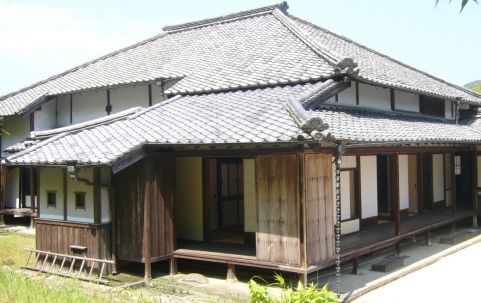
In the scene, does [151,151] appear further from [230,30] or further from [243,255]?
[230,30]

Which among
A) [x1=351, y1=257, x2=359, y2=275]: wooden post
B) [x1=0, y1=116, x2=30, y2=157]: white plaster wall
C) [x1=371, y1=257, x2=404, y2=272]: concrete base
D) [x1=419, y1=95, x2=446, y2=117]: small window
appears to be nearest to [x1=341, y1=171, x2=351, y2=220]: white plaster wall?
[x1=371, y1=257, x2=404, y2=272]: concrete base

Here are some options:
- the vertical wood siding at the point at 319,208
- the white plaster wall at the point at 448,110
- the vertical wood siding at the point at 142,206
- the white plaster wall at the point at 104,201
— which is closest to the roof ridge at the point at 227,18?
the white plaster wall at the point at 448,110

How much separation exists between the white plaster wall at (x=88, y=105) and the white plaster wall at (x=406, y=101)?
9.36m

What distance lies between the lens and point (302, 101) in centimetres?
1013

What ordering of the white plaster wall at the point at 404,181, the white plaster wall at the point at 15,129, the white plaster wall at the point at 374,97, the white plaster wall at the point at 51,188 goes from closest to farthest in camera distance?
the white plaster wall at the point at 51,188 → the white plaster wall at the point at 374,97 → the white plaster wall at the point at 404,181 → the white plaster wall at the point at 15,129

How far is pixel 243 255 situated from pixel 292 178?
2277 millimetres

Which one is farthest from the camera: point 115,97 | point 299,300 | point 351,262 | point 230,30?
point 230,30

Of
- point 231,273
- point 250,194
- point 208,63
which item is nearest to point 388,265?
point 250,194

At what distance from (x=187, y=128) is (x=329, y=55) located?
4.25 meters

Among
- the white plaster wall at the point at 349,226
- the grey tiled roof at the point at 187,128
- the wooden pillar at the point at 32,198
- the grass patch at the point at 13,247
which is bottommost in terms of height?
the grass patch at the point at 13,247

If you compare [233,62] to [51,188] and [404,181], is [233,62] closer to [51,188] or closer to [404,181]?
[51,188]

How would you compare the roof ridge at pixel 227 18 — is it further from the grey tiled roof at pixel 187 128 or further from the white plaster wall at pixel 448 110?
the white plaster wall at pixel 448 110

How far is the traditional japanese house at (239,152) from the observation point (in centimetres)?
934

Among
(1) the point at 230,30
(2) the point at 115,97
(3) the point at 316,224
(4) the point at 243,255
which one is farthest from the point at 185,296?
(1) the point at 230,30
